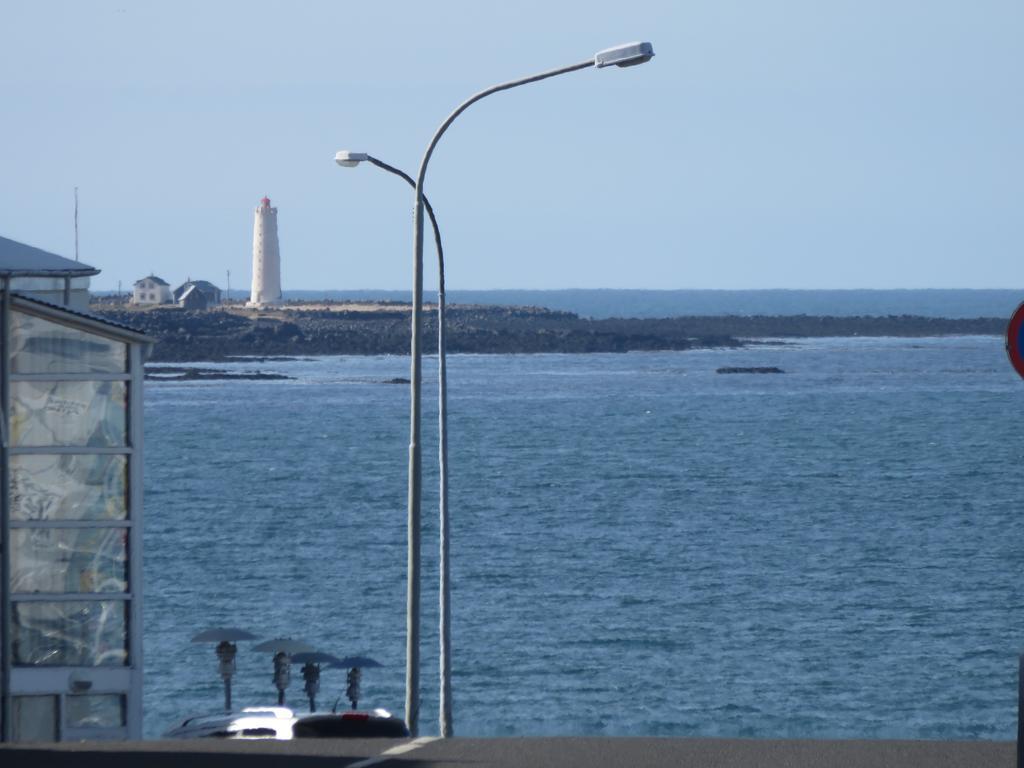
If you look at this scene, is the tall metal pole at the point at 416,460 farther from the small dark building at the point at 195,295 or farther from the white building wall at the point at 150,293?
the white building wall at the point at 150,293

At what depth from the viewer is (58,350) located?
17.4 metres

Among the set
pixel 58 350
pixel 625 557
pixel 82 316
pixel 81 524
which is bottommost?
pixel 625 557

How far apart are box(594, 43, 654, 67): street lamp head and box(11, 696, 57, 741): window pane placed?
8.91 meters

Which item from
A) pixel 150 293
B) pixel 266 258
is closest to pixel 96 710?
pixel 266 258

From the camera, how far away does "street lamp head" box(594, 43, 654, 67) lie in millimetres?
16531

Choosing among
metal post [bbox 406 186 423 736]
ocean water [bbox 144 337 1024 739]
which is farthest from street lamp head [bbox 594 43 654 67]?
ocean water [bbox 144 337 1024 739]

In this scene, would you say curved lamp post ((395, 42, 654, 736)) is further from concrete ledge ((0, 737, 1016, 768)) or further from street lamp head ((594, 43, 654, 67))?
concrete ledge ((0, 737, 1016, 768))

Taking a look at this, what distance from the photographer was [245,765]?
34.9 feet

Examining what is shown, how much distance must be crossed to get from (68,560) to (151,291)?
178840 millimetres

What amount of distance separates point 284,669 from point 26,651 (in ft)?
32.8

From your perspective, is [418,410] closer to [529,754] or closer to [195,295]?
[529,754]

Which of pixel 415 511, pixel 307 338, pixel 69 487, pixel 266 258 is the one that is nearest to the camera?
pixel 69 487

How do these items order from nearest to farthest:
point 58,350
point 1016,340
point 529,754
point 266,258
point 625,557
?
point 1016,340 < point 529,754 < point 58,350 < point 625,557 < point 266,258

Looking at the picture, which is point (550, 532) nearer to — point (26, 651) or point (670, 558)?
point (670, 558)
